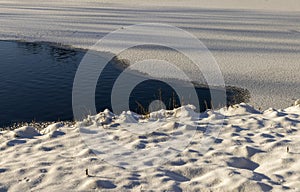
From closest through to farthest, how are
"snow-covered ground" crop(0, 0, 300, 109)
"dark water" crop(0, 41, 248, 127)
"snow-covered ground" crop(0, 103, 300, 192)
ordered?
1. "snow-covered ground" crop(0, 103, 300, 192)
2. "dark water" crop(0, 41, 248, 127)
3. "snow-covered ground" crop(0, 0, 300, 109)

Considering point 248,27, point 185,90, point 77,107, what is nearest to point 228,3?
point 248,27

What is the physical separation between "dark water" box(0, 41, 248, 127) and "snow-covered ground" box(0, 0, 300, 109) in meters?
1.98

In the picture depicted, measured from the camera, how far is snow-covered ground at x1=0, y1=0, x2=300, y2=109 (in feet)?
53.9

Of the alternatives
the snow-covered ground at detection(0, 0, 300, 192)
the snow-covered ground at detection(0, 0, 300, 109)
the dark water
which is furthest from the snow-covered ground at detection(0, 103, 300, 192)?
the snow-covered ground at detection(0, 0, 300, 109)

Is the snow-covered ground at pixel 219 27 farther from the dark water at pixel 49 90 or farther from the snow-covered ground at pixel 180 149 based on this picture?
the dark water at pixel 49 90

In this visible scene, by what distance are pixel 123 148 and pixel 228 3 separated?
35310 mm

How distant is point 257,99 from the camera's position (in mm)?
14094

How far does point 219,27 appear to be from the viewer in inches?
1048

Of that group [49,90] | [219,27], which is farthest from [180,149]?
[219,27]

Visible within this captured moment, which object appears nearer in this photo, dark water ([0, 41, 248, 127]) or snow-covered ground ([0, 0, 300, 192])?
snow-covered ground ([0, 0, 300, 192])

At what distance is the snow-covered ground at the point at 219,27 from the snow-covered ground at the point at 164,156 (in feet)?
18.7

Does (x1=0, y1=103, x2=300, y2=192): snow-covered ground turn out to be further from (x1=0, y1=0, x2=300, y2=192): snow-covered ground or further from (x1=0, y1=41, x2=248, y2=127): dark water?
(x1=0, y1=41, x2=248, y2=127): dark water

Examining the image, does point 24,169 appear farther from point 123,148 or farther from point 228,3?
point 228,3

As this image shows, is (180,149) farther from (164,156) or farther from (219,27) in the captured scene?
(219,27)
